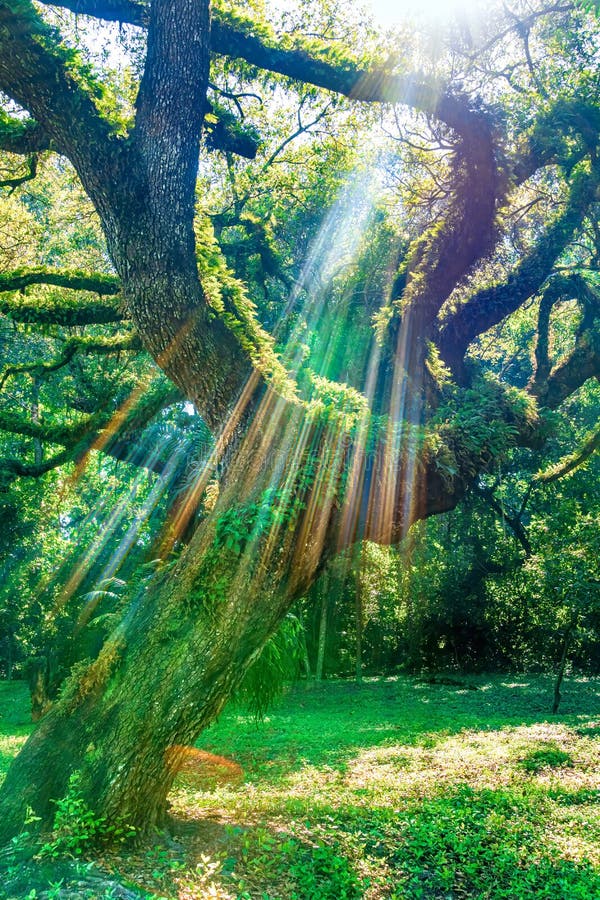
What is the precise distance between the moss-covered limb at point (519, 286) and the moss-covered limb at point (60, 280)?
4.85m

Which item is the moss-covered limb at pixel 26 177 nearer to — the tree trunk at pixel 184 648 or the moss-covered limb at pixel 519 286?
the tree trunk at pixel 184 648

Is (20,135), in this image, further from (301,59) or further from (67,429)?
(67,429)

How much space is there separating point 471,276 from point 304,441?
5.37 meters

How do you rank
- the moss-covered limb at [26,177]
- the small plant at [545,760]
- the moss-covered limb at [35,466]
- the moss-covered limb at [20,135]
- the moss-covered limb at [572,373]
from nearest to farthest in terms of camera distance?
the moss-covered limb at [20,135] → the moss-covered limb at [26,177] → the small plant at [545,760] → the moss-covered limb at [572,373] → the moss-covered limb at [35,466]

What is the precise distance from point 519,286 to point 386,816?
23.2ft

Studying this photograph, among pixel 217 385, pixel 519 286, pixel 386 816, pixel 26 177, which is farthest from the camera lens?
pixel 519 286

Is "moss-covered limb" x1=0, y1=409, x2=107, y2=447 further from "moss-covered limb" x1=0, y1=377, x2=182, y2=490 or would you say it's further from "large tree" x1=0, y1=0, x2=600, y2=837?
"large tree" x1=0, y1=0, x2=600, y2=837

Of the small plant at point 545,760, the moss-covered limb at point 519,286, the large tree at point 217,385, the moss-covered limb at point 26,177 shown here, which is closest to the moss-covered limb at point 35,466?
the large tree at point 217,385

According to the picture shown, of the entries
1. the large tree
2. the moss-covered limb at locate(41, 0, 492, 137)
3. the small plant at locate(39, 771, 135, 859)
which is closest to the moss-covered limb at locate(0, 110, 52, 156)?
the large tree

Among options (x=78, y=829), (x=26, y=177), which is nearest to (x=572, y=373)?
(x=26, y=177)

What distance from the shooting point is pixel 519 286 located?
8.62 meters

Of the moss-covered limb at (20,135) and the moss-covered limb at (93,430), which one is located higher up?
the moss-covered limb at (20,135)

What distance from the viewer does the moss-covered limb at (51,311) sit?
6.83 metres

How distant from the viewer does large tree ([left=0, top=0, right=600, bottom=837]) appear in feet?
15.4
